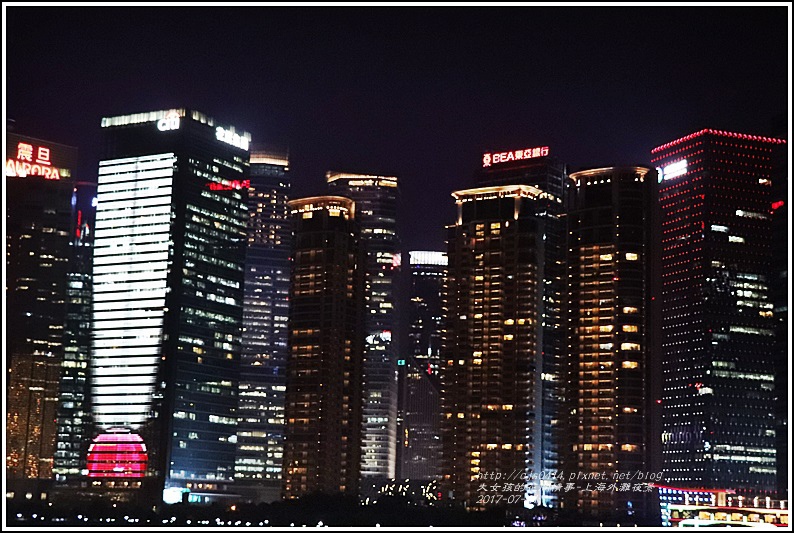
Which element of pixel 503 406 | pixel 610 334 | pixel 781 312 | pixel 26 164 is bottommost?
pixel 503 406

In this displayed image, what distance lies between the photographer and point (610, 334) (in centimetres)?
18675

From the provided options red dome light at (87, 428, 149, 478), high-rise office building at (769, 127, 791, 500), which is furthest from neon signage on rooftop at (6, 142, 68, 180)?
high-rise office building at (769, 127, 791, 500)

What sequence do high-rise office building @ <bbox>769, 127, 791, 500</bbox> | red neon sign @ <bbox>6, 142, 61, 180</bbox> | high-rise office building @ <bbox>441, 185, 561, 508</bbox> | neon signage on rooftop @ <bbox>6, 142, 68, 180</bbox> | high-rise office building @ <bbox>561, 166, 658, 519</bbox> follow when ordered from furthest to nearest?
red neon sign @ <bbox>6, 142, 61, 180</bbox>, neon signage on rooftop @ <bbox>6, 142, 68, 180</bbox>, high-rise office building @ <bbox>441, 185, 561, 508</bbox>, high-rise office building @ <bbox>561, 166, 658, 519</bbox>, high-rise office building @ <bbox>769, 127, 791, 500</bbox>

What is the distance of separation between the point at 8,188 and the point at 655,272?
92.0 metres

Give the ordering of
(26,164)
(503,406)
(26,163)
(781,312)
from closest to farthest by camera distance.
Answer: (781,312), (503,406), (26,164), (26,163)

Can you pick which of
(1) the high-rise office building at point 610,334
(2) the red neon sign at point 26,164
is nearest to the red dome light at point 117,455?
(2) the red neon sign at point 26,164

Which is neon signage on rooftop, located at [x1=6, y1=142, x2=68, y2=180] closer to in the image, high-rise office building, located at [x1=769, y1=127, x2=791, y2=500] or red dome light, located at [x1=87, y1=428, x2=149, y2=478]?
red dome light, located at [x1=87, y1=428, x2=149, y2=478]

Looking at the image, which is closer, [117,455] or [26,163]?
[117,455]

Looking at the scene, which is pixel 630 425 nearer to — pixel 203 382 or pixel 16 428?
pixel 203 382

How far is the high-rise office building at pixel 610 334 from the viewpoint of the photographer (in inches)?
7219

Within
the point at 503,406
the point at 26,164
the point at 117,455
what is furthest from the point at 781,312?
the point at 26,164

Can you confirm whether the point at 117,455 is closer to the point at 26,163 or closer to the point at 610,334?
the point at 26,163

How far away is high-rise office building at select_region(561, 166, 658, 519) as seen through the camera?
18338cm

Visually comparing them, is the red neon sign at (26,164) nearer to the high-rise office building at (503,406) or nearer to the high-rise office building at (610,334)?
the high-rise office building at (503,406)
